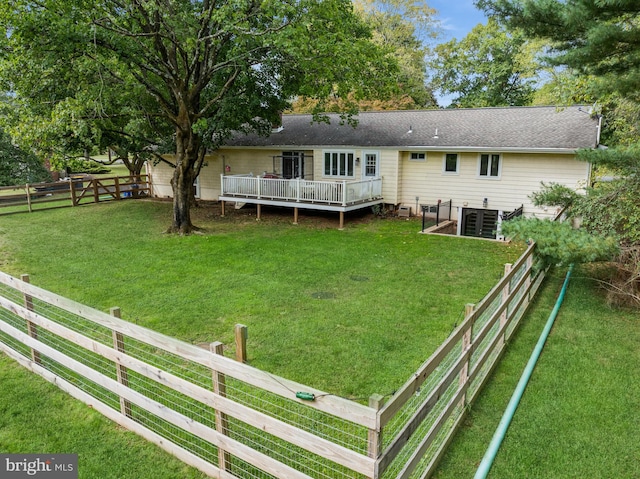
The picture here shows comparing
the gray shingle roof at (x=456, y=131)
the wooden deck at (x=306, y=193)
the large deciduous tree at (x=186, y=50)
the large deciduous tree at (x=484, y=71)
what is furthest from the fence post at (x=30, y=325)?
the large deciduous tree at (x=484, y=71)

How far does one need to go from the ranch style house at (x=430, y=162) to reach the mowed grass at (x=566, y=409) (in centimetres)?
727

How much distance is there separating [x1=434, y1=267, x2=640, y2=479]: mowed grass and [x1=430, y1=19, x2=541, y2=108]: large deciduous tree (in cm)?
2254

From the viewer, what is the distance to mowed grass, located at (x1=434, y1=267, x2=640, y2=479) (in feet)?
12.3

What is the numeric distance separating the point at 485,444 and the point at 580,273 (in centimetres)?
661

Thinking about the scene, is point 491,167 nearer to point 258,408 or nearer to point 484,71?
point 258,408

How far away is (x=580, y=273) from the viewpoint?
9180 mm

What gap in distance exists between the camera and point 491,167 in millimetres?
Answer: 15242

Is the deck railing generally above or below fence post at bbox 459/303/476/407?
above

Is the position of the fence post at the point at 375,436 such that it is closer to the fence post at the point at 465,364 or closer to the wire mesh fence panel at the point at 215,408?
the wire mesh fence panel at the point at 215,408

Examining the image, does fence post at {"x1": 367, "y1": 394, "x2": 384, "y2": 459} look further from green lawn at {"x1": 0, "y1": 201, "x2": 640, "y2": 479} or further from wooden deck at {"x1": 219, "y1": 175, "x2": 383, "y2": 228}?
wooden deck at {"x1": 219, "y1": 175, "x2": 383, "y2": 228}

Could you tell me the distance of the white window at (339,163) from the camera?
17531 mm

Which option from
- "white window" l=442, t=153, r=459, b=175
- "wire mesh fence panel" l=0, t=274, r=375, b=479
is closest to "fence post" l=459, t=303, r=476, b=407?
"wire mesh fence panel" l=0, t=274, r=375, b=479

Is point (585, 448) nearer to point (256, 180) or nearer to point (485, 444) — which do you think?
point (485, 444)

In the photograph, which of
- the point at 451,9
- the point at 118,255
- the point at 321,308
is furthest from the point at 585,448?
the point at 451,9
